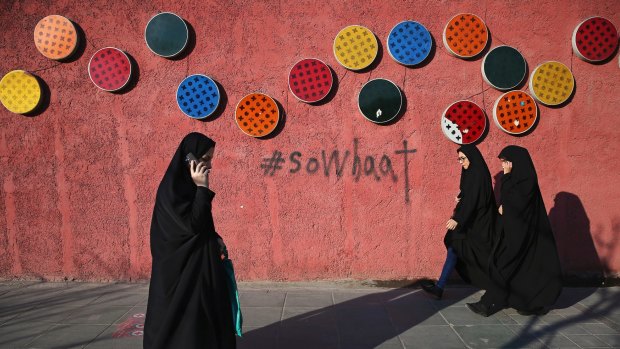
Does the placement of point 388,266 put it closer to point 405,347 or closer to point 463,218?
point 463,218

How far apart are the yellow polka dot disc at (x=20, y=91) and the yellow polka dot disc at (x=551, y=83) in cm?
584

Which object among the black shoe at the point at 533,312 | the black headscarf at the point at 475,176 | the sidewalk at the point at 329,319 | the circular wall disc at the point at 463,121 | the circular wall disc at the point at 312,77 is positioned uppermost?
the circular wall disc at the point at 312,77

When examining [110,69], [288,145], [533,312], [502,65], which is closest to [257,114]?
[288,145]

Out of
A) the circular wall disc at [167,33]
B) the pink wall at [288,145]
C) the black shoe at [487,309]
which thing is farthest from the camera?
the pink wall at [288,145]

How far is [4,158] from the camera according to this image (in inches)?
205

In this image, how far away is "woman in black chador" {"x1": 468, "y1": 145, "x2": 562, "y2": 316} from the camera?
4203 mm

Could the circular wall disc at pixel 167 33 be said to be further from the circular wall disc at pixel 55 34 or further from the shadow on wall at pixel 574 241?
the shadow on wall at pixel 574 241

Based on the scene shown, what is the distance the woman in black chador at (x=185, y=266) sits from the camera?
2.65 meters

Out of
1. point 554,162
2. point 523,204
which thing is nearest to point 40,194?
point 523,204

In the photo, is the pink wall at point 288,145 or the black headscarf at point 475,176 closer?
the black headscarf at point 475,176

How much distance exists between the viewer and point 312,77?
5004 millimetres

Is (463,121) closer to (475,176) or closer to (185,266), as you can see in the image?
(475,176)

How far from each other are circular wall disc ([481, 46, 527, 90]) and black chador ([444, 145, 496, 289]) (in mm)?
1095

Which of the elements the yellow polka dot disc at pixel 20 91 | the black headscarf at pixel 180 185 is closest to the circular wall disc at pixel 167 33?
the yellow polka dot disc at pixel 20 91
